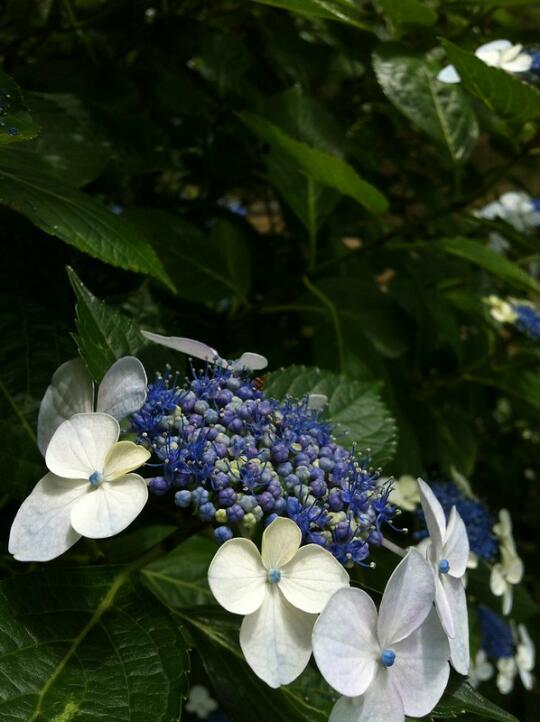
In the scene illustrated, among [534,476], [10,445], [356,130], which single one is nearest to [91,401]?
[10,445]

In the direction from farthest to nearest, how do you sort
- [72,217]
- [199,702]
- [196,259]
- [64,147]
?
1. [199,702]
2. [196,259]
3. [64,147]
4. [72,217]

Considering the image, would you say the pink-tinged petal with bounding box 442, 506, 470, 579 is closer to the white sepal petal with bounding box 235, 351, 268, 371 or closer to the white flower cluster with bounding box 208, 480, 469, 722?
the white flower cluster with bounding box 208, 480, 469, 722

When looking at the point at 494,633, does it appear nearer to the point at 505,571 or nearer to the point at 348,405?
the point at 505,571

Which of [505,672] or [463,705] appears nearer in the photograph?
[463,705]

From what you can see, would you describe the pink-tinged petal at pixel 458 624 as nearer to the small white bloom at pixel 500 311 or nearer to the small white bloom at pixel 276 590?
the small white bloom at pixel 276 590

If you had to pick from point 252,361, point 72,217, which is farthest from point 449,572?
point 72,217

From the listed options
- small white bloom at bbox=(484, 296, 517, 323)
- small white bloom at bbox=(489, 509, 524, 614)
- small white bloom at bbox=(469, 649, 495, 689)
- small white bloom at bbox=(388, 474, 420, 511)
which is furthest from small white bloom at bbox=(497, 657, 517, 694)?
small white bloom at bbox=(484, 296, 517, 323)

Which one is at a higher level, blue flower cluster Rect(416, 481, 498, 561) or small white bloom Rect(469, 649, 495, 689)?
blue flower cluster Rect(416, 481, 498, 561)

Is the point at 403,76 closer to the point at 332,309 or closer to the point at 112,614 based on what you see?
the point at 332,309
